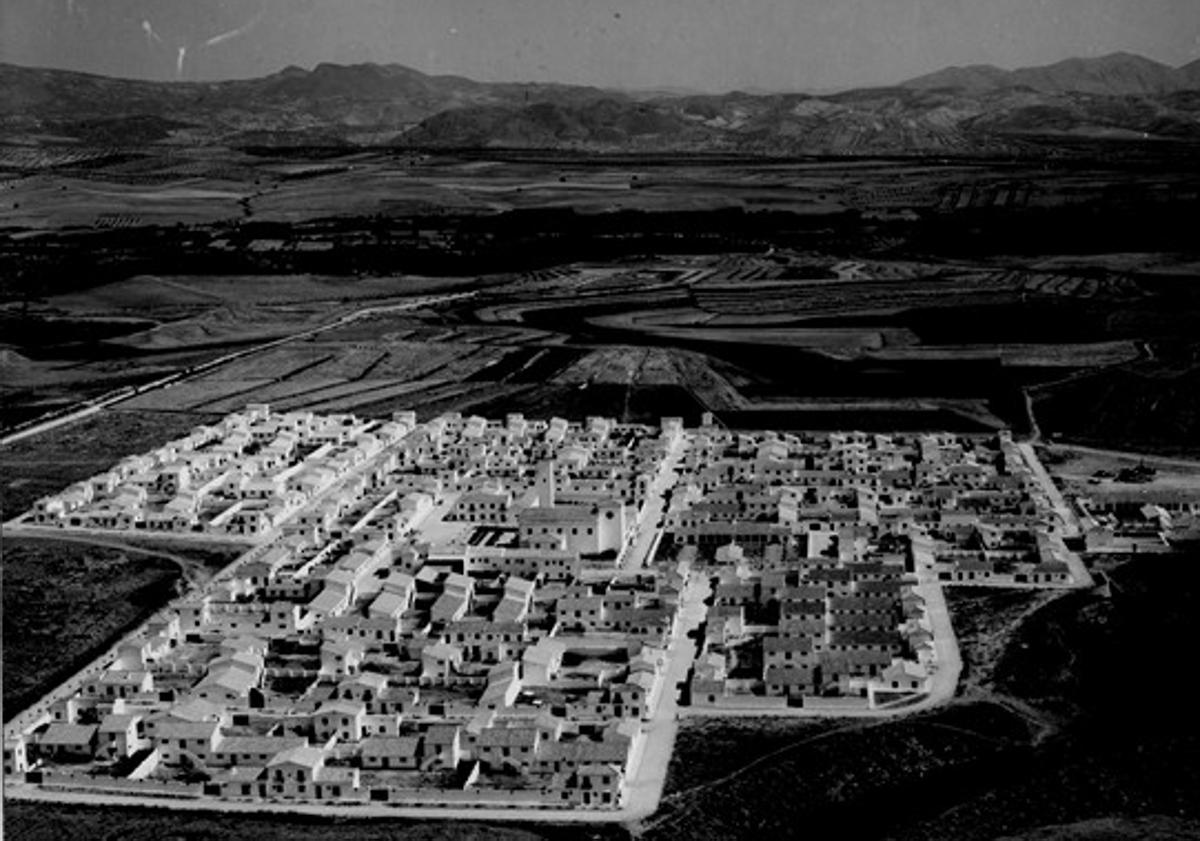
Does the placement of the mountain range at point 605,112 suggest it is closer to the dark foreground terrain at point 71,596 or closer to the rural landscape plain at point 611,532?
the rural landscape plain at point 611,532

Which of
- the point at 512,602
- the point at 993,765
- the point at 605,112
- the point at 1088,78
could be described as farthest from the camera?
the point at 605,112

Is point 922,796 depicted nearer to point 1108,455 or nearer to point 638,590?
point 638,590

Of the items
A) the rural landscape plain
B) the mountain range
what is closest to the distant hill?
the mountain range

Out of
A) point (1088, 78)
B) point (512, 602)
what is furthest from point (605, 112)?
point (512, 602)

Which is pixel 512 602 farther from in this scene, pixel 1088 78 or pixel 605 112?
pixel 605 112

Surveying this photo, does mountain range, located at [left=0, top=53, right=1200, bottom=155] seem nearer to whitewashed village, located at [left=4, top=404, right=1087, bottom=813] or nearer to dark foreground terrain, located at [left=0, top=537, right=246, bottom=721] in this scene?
whitewashed village, located at [left=4, top=404, right=1087, bottom=813]

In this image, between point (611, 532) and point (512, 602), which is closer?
point (512, 602)

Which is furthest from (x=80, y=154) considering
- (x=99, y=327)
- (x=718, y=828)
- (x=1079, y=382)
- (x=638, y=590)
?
(x=718, y=828)
